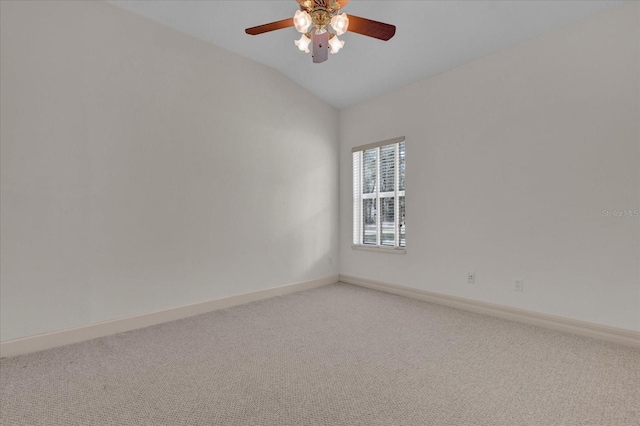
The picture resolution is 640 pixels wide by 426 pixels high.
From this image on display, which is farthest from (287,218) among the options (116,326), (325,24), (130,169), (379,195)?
(325,24)

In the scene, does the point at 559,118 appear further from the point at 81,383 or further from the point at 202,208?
the point at 81,383

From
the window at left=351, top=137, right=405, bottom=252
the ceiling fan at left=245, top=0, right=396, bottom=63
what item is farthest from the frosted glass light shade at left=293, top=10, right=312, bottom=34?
the window at left=351, top=137, right=405, bottom=252

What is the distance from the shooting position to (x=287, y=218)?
4.36 metres

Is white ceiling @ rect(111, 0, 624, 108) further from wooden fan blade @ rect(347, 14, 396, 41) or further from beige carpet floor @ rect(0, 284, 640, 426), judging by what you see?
beige carpet floor @ rect(0, 284, 640, 426)

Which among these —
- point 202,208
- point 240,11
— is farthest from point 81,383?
point 240,11

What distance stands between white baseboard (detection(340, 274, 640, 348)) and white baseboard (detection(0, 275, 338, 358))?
1.78 metres

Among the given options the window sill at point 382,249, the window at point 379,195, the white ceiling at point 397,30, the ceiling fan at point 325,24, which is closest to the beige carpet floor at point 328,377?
the window sill at point 382,249

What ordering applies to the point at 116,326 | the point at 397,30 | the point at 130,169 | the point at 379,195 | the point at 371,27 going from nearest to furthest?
the point at 371,27 < the point at 116,326 < the point at 130,169 < the point at 397,30 < the point at 379,195

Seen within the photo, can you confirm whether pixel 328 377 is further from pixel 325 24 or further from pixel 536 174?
pixel 536 174

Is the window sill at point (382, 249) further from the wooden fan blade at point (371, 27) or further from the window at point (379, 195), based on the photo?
the wooden fan blade at point (371, 27)

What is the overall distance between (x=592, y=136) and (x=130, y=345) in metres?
4.33

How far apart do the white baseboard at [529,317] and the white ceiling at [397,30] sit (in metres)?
2.67

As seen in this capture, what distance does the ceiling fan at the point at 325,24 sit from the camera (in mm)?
1956

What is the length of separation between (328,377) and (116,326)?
210 cm
